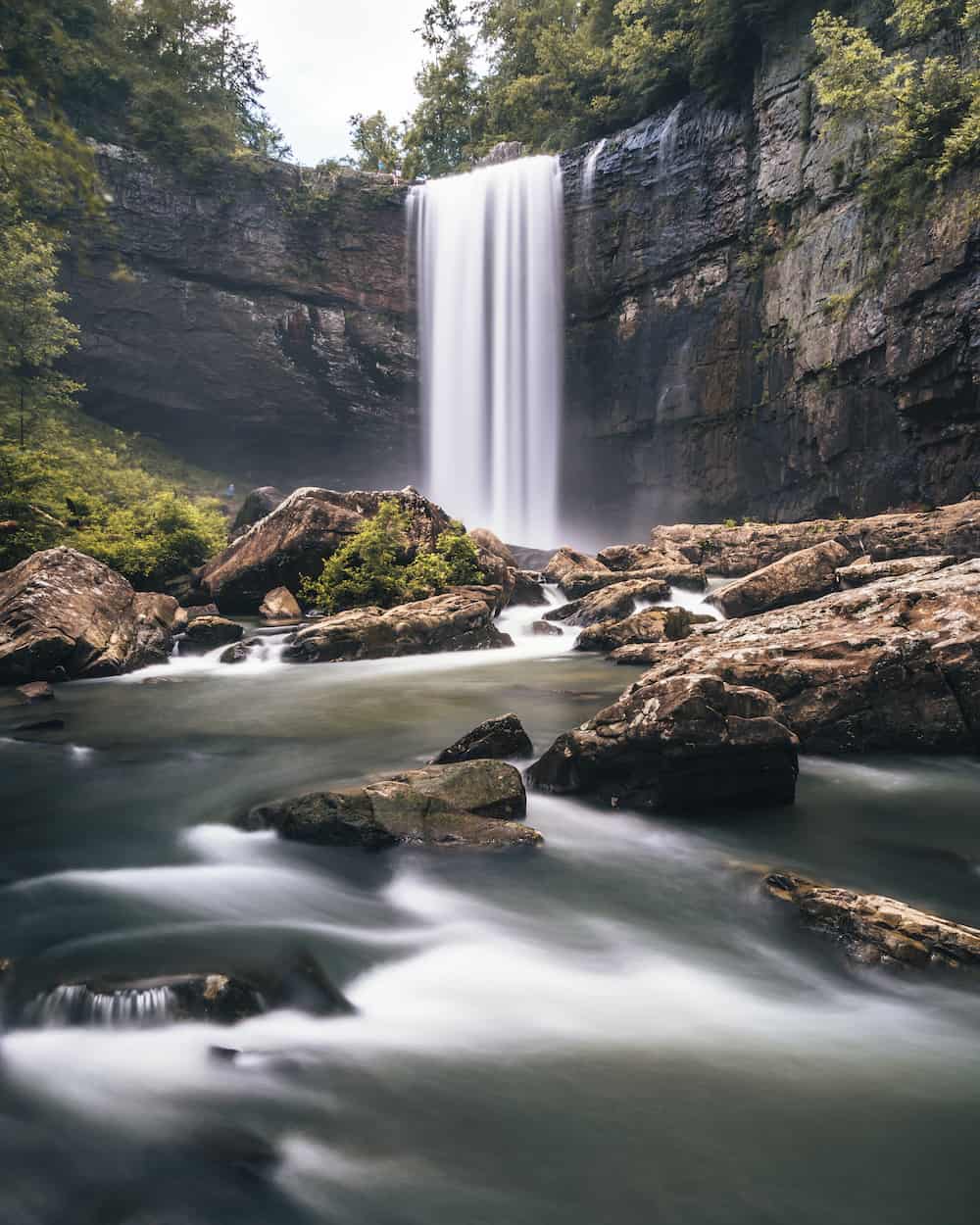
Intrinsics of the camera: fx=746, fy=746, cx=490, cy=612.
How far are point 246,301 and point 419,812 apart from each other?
101 ft

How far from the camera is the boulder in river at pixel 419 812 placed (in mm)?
4309

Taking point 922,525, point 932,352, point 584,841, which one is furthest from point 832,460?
point 584,841

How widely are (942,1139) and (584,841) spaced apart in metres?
2.40

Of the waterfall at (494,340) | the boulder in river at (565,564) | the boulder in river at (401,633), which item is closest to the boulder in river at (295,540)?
the boulder in river at (401,633)

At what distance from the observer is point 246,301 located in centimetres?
3017

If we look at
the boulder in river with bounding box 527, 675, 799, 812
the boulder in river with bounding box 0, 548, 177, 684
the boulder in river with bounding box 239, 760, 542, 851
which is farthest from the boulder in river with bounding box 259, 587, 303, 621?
the boulder in river with bounding box 527, 675, 799, 812

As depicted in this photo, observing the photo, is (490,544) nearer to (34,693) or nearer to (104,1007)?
(34,693)

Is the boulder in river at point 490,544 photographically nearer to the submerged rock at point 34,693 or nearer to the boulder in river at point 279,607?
the boulder in river at point 279,607

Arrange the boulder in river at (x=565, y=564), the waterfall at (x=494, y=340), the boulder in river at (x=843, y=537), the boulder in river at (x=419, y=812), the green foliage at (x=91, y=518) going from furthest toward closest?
the waterfall at (x=494, y=340) < the boulder in river at (x=565, y=564) < the boulder in river at (x=843, y=537) < the green foliage at (x=91, y=518) < the boulder in river at (x=419, y=812)

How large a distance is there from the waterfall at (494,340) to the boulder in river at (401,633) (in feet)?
64.7

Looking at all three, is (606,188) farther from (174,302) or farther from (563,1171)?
(563,1171)

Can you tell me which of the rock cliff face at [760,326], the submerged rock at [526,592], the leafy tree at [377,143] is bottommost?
the submerged rock at [526,592]

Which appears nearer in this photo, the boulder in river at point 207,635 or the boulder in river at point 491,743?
the boulder in river at point 491,743

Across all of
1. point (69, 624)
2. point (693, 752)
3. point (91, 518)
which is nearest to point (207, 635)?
point (69, 624)
